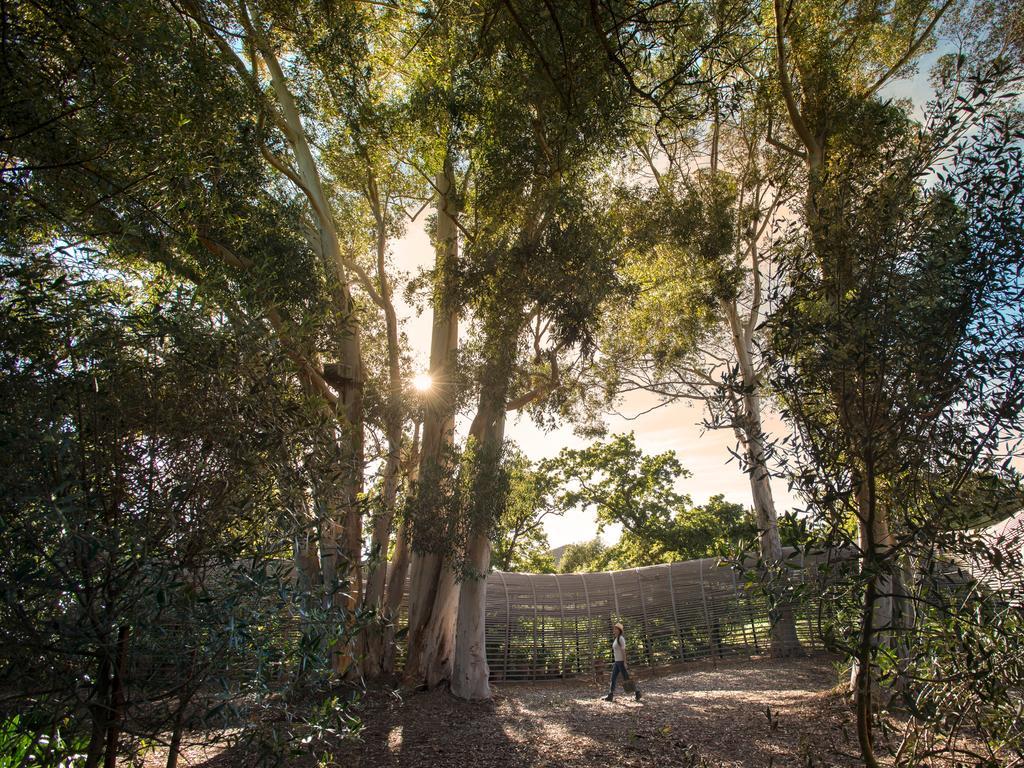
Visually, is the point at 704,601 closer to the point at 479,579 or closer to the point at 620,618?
the point at 620,618

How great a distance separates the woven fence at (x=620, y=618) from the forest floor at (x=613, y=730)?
270 centimetres

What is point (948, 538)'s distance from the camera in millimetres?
2576

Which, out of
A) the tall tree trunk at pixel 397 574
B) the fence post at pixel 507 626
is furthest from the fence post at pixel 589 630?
the tall tree trunk at pixel 397 574

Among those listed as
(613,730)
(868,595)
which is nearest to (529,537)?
(613,730)

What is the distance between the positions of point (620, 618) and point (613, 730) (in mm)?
6246

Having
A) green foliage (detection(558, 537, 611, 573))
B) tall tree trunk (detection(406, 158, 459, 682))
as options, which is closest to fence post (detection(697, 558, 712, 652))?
tall tree trunk (detection(406, 158, 459, 682))

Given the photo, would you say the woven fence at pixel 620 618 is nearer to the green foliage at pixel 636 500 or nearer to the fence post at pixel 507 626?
the fence post at pixel 507 626

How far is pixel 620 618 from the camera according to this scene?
1200 cm

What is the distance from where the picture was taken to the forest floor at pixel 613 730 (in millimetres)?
4969

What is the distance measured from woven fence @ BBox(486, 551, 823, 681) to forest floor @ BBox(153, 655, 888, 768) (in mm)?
2695

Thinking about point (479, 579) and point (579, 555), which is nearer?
point (479, 579)

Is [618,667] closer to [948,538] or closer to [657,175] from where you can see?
[948,538]

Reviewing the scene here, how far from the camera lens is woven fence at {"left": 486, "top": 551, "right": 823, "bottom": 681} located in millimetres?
11422

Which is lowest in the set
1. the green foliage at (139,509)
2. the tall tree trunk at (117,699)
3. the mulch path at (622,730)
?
the mulch path at (622,730)
